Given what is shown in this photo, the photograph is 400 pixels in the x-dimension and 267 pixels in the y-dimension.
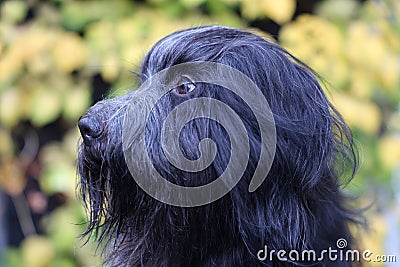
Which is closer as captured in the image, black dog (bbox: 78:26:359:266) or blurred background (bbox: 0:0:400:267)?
black dog (bbox: 78:26:359:266)

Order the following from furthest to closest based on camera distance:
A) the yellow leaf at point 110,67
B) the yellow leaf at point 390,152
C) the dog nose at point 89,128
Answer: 1. the yellow leaf at point 390,152
2. the yellow leaf at point 110,67
3. the dog nose at point 89,128

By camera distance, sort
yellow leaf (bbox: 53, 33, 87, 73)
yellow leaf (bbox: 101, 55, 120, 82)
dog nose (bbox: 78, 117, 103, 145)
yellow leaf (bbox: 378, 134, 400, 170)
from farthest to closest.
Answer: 1. yellow leaf (bbox: 378, 134, 400, 170)
2. yellow leaf (bbox: 53, 33, 87, 73)
3. yellow leaf (bbox: 101, 55, 120, 82)
4. dog nose (bbox: 78, 117, 103, 145)

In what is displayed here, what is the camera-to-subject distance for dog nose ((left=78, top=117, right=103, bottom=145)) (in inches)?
56.1

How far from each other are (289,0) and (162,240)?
4.16 ft

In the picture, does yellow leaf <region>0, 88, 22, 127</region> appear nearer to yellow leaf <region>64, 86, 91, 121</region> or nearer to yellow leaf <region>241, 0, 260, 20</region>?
yellow leaf <region>64, 86, 91, 121</region>

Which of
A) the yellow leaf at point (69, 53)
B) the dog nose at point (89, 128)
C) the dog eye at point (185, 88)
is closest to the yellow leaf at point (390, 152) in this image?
the yellow leaf at point (69, 53)

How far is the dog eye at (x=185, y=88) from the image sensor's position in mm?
1500

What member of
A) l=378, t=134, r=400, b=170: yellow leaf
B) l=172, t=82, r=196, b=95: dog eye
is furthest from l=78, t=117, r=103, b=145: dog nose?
l=378, t=134, r=400, b=170: yellow leaf

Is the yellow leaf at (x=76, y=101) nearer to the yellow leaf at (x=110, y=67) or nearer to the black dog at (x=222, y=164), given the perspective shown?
the yellow leaf at (x=110, y=67)

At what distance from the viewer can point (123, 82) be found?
2.36 m

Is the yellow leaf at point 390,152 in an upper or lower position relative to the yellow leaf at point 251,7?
lower

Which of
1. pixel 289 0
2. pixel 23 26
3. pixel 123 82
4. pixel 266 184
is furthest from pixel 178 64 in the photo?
pixel 23 26

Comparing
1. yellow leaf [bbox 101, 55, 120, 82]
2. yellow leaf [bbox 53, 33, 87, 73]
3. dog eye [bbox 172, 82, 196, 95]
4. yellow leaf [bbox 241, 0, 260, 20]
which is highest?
yellow leaf [bbox 241, 0, 260, 20]

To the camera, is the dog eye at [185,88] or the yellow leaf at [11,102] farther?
the yellow leaf at [11,102]
